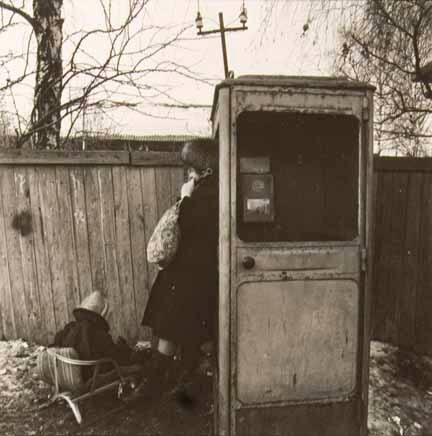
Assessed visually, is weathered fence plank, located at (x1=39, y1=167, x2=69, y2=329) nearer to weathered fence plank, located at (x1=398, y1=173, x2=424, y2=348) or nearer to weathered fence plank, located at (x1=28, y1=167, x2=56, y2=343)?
weathered fence plank, located at (x1=28, y1=167, x2=56, y2=343)

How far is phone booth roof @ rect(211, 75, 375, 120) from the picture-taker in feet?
8.04

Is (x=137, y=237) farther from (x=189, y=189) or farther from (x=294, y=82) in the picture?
(x=294, y=82)

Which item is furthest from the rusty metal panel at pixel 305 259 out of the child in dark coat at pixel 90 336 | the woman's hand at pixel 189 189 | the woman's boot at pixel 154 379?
the child in dark coat at pixel 90 336

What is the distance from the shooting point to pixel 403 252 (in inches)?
161

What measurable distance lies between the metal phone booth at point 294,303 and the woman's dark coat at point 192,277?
42 centimetres

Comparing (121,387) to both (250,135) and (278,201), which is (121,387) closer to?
(278,201)

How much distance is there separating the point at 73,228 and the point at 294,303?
7.80 ft

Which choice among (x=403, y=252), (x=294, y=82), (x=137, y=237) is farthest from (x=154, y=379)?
(x=403, y=252)

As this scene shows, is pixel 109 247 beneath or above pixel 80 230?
beneath

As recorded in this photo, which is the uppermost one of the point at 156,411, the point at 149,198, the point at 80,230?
the point at 149,198

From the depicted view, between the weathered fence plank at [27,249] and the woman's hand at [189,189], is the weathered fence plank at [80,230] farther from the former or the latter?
the woman's hand at [189,189]

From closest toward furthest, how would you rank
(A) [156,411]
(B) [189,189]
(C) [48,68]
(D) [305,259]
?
(D) [305,259] < (B) [189,189] < (A) [156,411] < (C) [48,68]

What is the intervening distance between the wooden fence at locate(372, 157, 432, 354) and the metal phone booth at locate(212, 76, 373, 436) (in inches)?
55.1

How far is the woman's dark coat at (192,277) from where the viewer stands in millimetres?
2926
